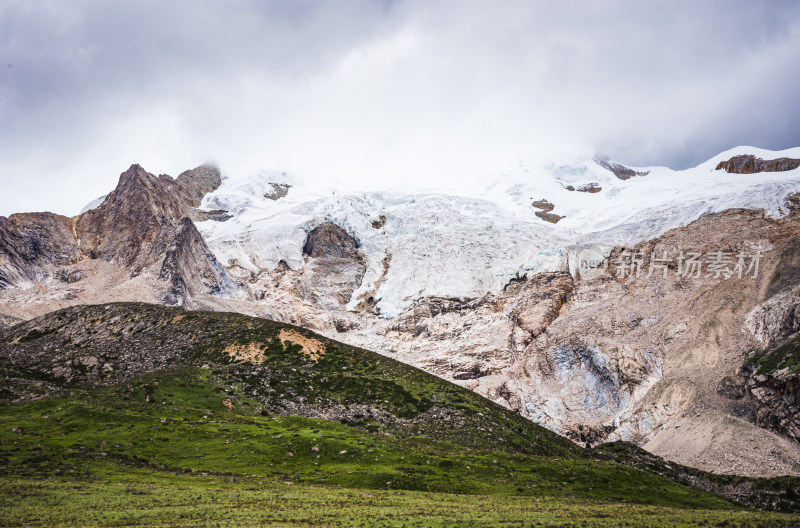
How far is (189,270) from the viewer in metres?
175

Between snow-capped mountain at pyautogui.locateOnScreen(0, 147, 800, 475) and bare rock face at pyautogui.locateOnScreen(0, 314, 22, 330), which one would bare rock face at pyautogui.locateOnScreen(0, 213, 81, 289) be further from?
bare rock face at pyautogui.locateOnScreen(0, 314, 22, 330)

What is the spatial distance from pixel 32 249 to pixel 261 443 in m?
173

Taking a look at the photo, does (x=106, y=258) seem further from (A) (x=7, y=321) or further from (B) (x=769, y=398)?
(B) (x=769, y=398)

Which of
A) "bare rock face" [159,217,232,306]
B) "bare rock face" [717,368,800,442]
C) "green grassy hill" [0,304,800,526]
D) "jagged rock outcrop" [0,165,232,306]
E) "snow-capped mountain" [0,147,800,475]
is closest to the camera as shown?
"green grassy hill" [0,304,800,526]

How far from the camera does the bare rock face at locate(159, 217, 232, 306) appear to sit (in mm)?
161250

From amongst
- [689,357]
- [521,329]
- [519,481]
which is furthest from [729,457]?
[521,329]

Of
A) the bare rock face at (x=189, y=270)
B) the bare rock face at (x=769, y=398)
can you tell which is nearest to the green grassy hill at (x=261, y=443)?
the bare rock face at (x=769, y=398)

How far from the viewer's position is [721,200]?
173 metres

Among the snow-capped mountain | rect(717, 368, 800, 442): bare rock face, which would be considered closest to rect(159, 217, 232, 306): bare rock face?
the snow-capped mountain

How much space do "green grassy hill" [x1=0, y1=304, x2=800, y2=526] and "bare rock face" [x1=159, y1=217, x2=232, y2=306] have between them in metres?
→ 59.1

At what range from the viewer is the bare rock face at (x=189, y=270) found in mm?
161250

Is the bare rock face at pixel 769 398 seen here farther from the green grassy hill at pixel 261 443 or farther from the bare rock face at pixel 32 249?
the bare rock face at pixel 32 249

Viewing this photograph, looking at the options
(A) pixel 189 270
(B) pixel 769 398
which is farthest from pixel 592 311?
(A) pixel 189 270

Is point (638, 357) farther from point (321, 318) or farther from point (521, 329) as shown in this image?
point (321, 318)
